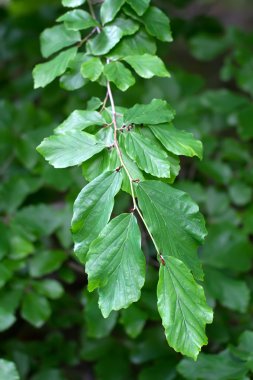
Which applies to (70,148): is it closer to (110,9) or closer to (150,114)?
(150,114)

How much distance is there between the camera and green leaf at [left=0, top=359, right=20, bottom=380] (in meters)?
0.92

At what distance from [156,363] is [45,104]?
0.97 m

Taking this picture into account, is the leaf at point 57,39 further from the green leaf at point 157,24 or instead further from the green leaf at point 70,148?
the green leaf at point 70,148

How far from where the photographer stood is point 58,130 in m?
0.82

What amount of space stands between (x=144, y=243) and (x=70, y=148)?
439 millimetres

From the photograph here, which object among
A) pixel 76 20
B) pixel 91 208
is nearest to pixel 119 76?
pixel 76 20

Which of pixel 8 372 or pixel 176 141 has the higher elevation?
pixel 176 141

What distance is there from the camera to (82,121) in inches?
31.6

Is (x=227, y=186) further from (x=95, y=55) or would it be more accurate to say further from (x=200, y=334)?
(x=200, y=334)

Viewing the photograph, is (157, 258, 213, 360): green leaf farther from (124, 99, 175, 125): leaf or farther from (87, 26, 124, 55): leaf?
(87, 26, 124, 55): leaf

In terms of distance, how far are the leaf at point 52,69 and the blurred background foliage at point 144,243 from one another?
5cm

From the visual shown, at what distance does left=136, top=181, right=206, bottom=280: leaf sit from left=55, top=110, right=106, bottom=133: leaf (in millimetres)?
146

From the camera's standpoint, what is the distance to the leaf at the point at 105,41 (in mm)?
882

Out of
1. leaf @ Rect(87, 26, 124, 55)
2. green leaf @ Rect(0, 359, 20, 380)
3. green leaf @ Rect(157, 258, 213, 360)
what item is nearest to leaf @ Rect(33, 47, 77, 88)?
leaf @ Rect(87, 26, 124, 55)
